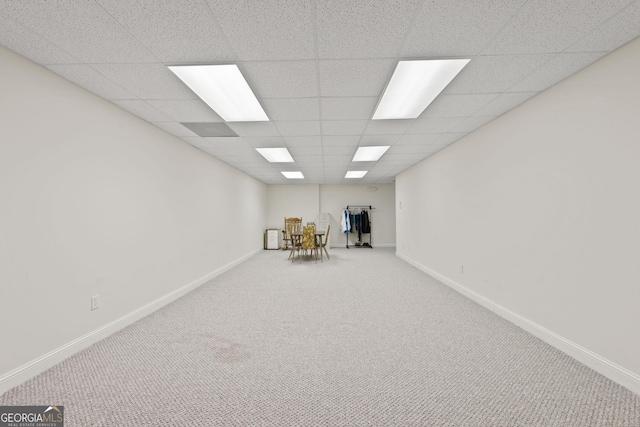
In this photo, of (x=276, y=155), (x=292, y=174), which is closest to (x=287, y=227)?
(x=292, y=174)

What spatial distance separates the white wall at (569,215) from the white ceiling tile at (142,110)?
3802 millimetres

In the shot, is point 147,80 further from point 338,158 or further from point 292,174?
point 292,174

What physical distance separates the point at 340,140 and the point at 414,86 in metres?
1.50

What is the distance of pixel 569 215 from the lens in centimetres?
196

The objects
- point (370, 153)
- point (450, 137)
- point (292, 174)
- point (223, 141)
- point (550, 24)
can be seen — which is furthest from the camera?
point (292, 174)

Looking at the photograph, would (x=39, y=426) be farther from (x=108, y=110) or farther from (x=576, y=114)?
(x=576, y=114)

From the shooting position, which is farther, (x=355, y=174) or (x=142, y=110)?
(x=355, y=174)

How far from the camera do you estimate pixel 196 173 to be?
12.7 feet

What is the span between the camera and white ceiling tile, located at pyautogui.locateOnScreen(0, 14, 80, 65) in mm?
1394

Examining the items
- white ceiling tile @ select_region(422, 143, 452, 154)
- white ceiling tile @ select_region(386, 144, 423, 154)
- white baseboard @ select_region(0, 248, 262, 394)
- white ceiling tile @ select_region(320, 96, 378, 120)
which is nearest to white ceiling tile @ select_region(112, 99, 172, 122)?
white ceiling tile @ select_region(320, 96, 378, 120)

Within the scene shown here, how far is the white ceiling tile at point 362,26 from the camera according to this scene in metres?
1.30

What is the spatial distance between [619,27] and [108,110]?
3.97m

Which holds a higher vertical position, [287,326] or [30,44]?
[30,44]

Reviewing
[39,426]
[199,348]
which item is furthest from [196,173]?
[39,426]
